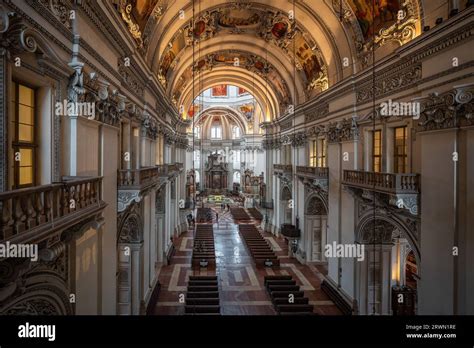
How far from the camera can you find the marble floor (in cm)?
1309

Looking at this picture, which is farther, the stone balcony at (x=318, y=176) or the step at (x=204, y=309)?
the stone balcony at (x=318, y=176)

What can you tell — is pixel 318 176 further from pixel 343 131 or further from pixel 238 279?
pixel 238 279

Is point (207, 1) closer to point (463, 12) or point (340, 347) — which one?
point (463, 12)

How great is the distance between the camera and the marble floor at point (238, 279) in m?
13.1

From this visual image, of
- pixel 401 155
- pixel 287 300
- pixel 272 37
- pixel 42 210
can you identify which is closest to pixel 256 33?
pixel 272 37

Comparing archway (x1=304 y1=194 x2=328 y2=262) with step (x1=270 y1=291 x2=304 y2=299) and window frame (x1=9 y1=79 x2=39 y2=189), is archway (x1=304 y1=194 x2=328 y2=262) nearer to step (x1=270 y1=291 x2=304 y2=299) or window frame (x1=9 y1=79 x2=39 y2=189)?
step (x1=270 y1=291 x2=304 y2=299)

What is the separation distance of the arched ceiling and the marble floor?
8.95 metres

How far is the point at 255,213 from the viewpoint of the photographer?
34.2 metres

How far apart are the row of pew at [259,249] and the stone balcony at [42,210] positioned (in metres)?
13.7

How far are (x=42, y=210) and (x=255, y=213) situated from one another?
3074 cm

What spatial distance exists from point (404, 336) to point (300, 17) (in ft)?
48.8

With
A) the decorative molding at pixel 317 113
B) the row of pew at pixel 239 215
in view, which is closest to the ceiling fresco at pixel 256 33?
the decorative molding at pixel 317 113

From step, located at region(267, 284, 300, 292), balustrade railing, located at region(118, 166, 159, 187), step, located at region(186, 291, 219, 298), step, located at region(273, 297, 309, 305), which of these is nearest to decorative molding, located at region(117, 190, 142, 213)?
balustrade railing, located at region(118, 166, 159, 187)

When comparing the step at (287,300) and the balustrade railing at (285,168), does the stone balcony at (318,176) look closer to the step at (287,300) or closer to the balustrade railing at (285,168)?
the balustrade railing at (285,168)
